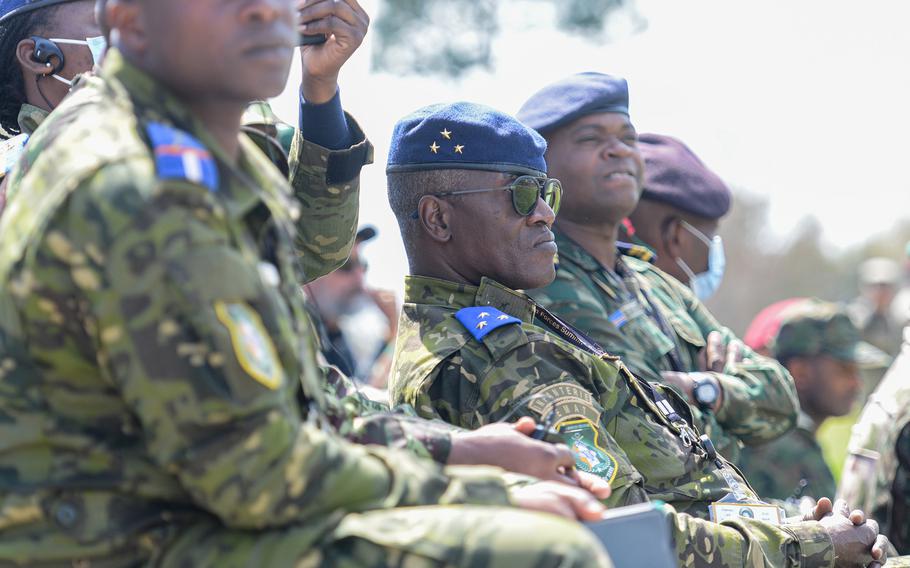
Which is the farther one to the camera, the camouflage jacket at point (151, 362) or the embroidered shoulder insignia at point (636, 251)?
the embroidered shoulder insignia at point (636, 251)

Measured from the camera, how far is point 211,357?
234 centimetres

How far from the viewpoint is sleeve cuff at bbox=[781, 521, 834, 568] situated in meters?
3.81

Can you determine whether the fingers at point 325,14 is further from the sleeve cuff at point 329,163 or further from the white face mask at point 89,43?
the white face mask at point 89,43

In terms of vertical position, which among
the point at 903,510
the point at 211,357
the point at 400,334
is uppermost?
the point at 211,357

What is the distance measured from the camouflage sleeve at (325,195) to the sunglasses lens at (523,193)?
0.52 m

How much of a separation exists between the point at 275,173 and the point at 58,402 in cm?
69

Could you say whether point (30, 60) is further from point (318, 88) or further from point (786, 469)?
point (786, 469)

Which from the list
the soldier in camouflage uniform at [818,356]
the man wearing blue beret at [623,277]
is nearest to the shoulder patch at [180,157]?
the man wearing blue beret at [623,277]

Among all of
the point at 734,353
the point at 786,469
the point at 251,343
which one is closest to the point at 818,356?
the point at 786,469

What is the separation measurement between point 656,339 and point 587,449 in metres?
1.64

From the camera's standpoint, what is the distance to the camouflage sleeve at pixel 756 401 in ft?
17.1

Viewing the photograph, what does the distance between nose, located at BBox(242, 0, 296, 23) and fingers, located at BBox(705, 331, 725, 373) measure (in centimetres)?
339

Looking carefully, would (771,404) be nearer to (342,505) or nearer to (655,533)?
(655,533)

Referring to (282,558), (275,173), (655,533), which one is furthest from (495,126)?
(282,558)
